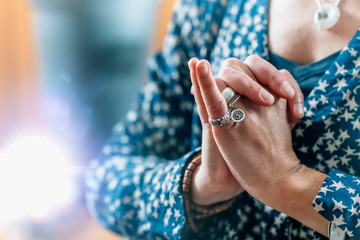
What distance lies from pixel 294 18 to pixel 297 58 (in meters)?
0.05

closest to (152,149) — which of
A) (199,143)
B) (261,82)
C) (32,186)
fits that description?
(199,143)

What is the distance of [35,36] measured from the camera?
108cm

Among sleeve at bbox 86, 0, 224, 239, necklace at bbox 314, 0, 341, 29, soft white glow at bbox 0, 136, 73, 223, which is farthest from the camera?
soft white glow at bbox 0, 136, 73, 223

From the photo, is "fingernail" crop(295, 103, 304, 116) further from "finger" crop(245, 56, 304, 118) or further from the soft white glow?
the soft white glow

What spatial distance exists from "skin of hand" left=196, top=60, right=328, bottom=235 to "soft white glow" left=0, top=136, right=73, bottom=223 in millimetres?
454

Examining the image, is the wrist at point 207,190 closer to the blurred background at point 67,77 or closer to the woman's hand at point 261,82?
the woman's hand at point 261,82

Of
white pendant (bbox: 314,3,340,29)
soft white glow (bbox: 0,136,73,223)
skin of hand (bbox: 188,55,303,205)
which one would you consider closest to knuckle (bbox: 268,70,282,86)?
skin of hand (bbox: 188,55,303,205)

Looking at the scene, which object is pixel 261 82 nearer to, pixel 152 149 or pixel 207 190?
pixel 207 190

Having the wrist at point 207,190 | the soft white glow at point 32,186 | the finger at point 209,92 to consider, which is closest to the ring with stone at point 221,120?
the finger at point 209,92

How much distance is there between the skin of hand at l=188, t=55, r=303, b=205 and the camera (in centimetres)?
43

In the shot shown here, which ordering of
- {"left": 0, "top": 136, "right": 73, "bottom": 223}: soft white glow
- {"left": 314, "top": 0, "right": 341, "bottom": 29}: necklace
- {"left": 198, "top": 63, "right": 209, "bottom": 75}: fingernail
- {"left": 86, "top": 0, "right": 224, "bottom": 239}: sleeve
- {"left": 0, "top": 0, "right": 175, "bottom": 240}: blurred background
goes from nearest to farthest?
{"left": 198, "top": 63, "right": 209, "bottom": 75}: fingernail → {"left": 314, "top": 0, "right": 341, "bottom": 29}: necklace → {"left": 86, "top": 0, "right": 224, "bottom": 239}: sleeve → {"left": 0, "top": 136, "right": 73, "bottom": 223}: soft white glow → {"left": 0, "top": 0, "right": 175, "bottom": 240}: blurred background

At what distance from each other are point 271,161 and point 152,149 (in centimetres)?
34

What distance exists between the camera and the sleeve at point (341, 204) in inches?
16.7

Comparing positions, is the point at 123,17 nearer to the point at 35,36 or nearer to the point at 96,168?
the point at 35,36
